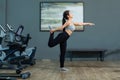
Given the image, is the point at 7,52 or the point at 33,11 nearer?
the point at 7,52

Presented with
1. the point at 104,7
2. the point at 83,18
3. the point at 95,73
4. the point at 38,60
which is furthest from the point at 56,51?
the point at 95,73

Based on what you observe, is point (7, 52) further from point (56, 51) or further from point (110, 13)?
point (110, 13)

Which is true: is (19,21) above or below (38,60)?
above

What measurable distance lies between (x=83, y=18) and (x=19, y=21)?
2.19 meters

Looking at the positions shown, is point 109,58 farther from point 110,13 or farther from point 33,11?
point 33,11

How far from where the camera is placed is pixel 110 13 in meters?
11.6

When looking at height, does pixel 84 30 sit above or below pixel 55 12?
below

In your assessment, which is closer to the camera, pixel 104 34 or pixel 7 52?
pixel 7 52

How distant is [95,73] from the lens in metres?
7.89

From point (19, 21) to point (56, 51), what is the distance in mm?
1633

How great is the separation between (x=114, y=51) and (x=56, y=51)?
1974 mm

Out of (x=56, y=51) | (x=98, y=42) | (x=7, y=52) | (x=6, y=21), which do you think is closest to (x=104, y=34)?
(x=98, y=42)


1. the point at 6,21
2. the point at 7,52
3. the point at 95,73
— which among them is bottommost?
the point at 95,73

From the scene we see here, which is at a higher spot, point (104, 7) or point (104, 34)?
point (104, 7)
